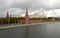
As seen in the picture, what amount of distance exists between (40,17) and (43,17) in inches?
98.1

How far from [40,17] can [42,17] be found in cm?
170

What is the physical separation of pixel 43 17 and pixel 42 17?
4.39 feet

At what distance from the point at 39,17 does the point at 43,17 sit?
4.45 m

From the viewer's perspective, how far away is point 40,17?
439ft

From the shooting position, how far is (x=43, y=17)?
436ft

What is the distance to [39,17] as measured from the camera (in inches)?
5364

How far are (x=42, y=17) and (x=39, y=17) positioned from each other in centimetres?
315

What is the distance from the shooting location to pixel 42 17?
134 m
